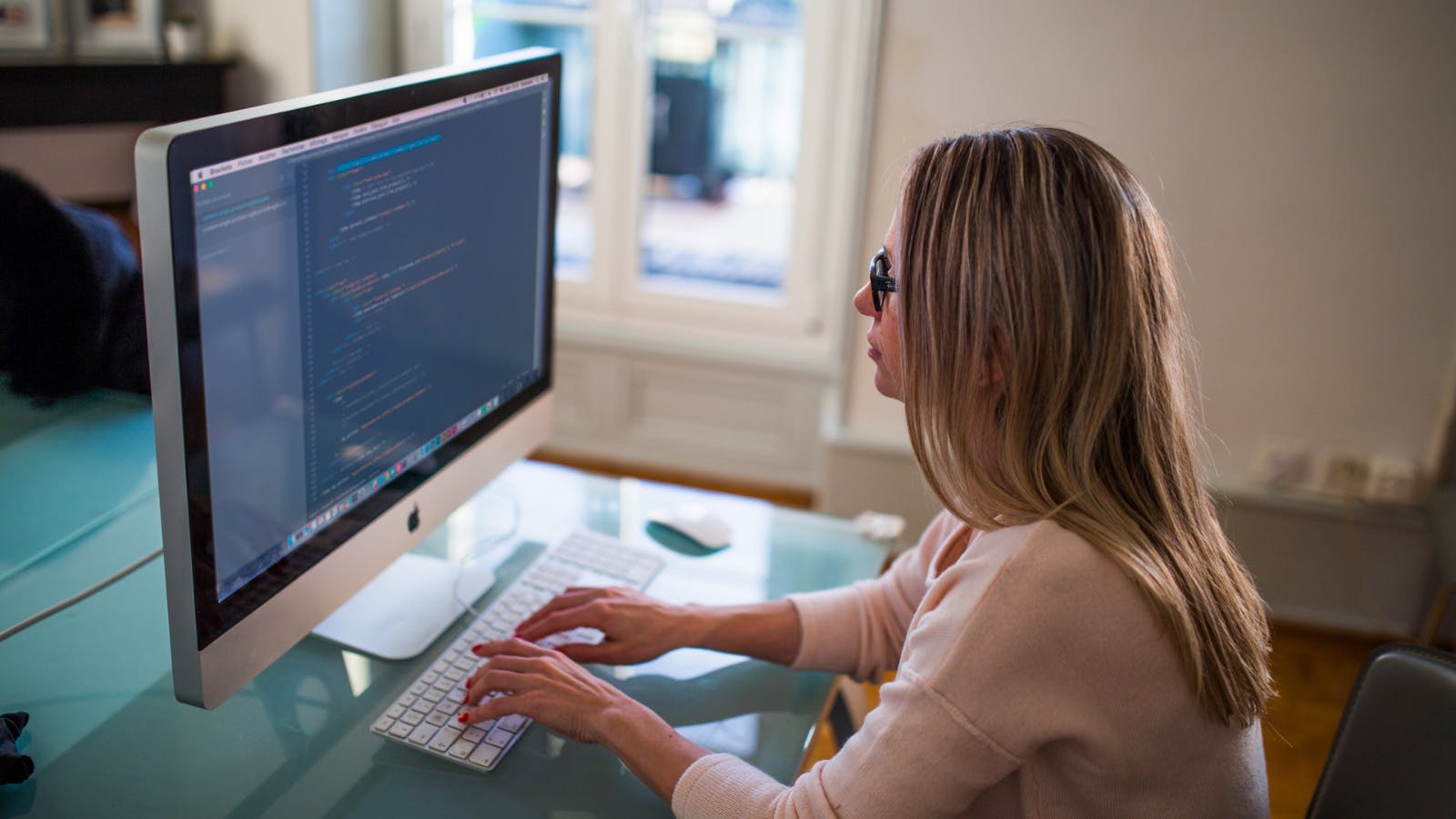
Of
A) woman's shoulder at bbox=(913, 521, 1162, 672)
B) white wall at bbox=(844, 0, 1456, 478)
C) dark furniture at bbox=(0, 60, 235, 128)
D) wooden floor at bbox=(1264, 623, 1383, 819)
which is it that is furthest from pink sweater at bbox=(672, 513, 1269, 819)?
dark furniture at bbox=(0, 60, 235, 128)

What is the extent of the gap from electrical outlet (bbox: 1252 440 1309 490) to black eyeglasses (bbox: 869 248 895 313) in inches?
73.0

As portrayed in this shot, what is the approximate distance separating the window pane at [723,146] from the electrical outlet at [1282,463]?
127cm

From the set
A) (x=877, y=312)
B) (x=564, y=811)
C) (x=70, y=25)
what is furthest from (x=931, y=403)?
(x=70, y=25)

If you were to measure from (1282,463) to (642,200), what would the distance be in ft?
5.52

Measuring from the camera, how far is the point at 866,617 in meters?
1.27

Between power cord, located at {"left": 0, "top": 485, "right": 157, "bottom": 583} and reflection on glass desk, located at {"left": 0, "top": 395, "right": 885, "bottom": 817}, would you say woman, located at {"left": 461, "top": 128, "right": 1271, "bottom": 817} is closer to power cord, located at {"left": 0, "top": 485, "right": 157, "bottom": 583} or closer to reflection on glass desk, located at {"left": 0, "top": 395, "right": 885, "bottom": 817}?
reflection on glass desk, located at {"left": 0, "top": 395, "right": 885, "bottom": 817}

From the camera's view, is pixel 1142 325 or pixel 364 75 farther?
pixel 364 75

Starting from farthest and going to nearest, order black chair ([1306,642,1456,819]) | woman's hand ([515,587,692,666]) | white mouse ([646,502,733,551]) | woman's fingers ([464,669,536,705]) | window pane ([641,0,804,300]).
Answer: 1. window pane ([641,0,804,300])
2. white mouse ([646,502,733,551])
3. woman's hand ([515,587,692,666])
4. woman's fingers ([464,669,536,705])
5. black chair ([1306,642,1456,819])

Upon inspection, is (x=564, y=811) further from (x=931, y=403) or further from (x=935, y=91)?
(x=935, y=91)

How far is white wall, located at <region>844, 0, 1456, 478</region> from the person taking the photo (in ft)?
7.63

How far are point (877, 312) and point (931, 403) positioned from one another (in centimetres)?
13

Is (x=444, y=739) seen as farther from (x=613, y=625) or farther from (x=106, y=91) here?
(x=106, y=91)

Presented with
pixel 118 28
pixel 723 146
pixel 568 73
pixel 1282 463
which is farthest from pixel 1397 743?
pixel 118 28

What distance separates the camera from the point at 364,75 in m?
3.25
